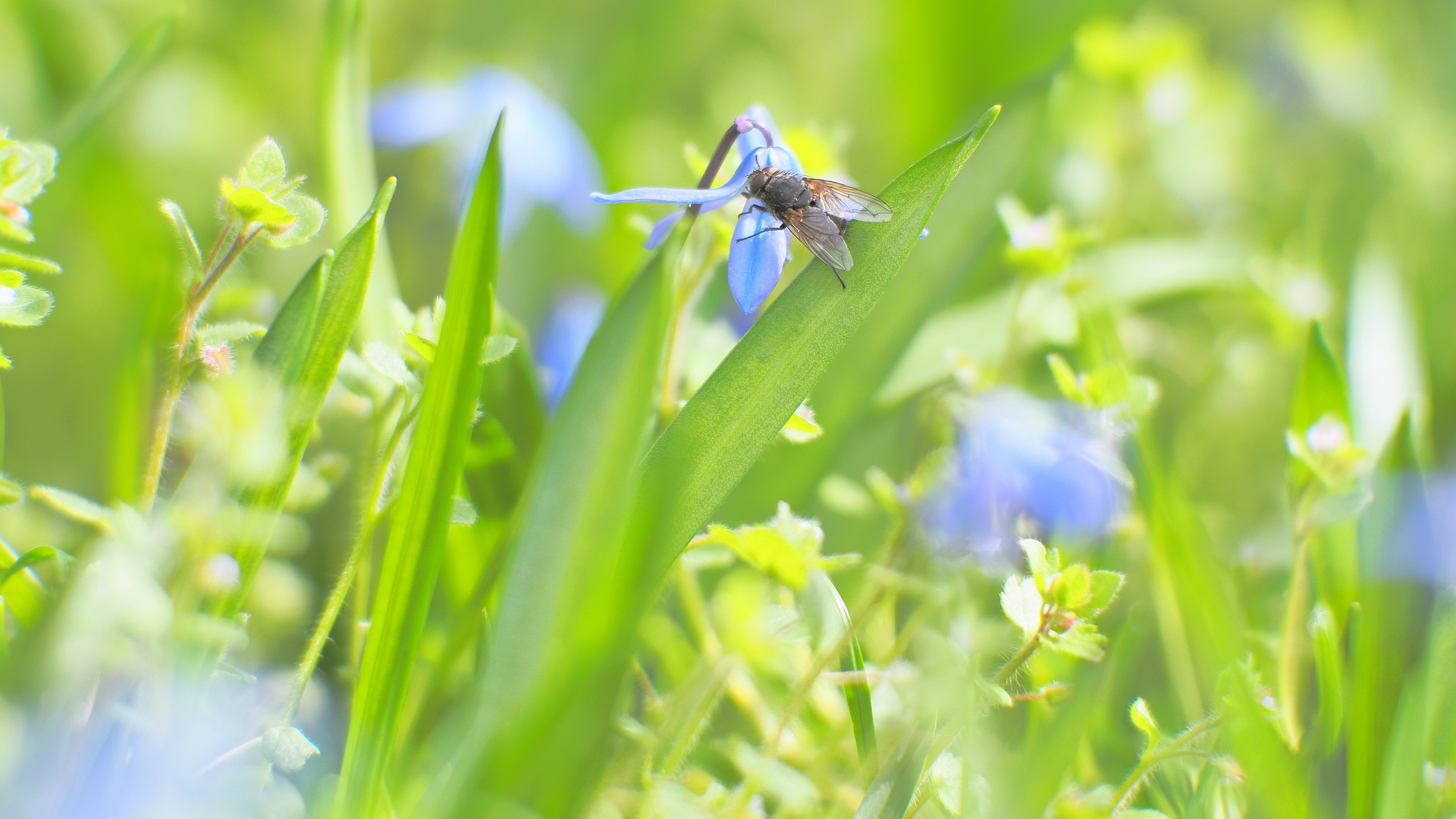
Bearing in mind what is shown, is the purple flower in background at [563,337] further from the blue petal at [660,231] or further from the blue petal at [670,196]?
the blue petal at [670,196]

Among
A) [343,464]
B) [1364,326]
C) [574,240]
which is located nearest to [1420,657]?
[1364,326]

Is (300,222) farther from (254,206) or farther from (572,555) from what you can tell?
(572,555)

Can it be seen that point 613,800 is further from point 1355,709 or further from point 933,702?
point 1355,709

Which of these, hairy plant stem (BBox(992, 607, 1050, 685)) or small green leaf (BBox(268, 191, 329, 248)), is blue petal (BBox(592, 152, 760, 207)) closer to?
small green leaf (BBox(268, 191, 329, 248))

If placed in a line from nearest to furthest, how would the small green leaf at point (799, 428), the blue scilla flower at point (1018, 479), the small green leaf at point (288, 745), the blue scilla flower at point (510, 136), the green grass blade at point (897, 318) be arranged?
the small green leaf at point (288, 745) → the small green leaf at point (799, 428) → the blue scilla flower at point (1018, 479) → the green grass blade at point (897, 318) → the blue scilla flower at point (510, 136)

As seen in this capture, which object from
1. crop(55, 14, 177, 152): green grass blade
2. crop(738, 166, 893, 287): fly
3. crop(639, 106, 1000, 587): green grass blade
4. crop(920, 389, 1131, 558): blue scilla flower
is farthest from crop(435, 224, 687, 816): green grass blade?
crop(55, 14, 177, 152): green grass blade

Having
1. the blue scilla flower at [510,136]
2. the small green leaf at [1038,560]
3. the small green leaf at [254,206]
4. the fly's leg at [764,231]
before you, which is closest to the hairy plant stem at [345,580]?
the small green leaf at [254,206]
